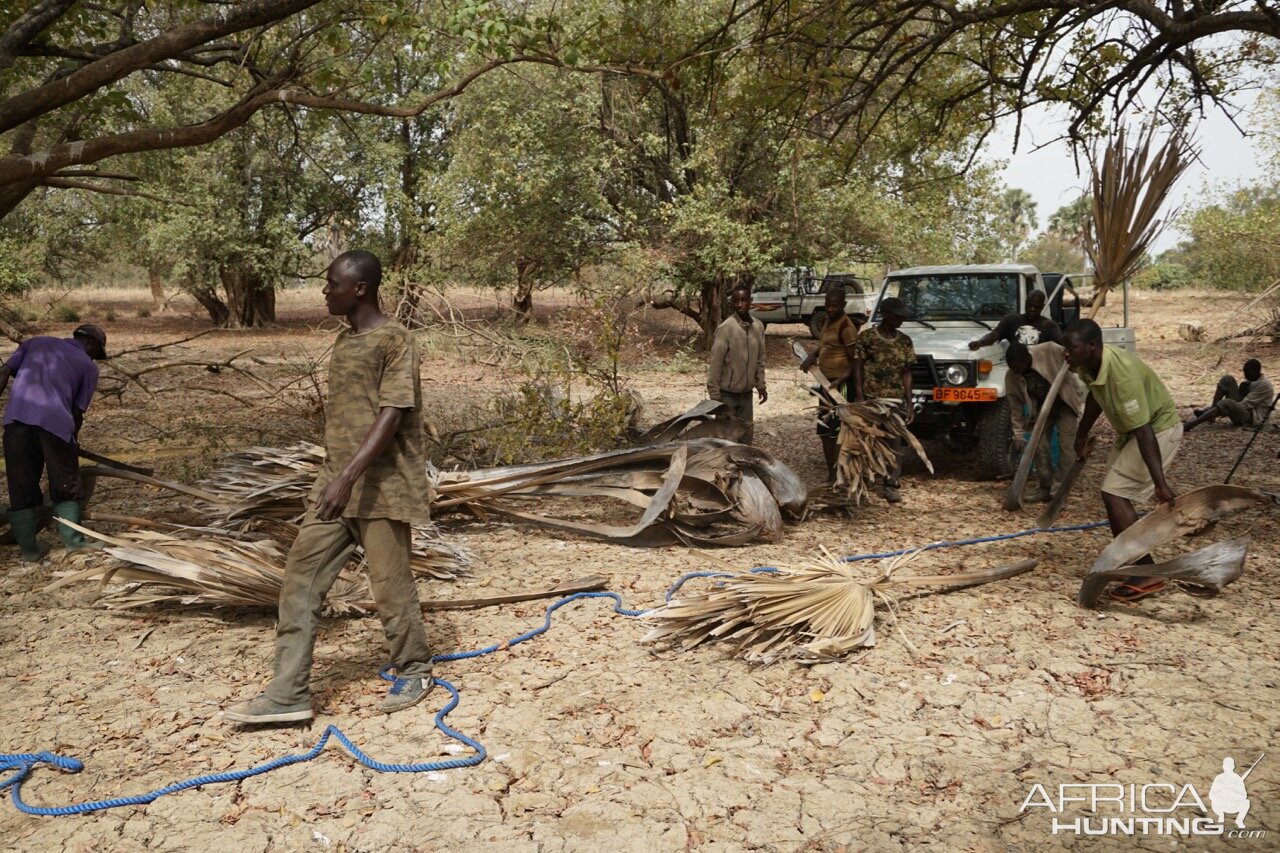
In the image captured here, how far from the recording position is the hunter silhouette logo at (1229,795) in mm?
3316

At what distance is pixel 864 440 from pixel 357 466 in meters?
4.49

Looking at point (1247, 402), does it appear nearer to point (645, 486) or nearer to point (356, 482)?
point (645, 486)

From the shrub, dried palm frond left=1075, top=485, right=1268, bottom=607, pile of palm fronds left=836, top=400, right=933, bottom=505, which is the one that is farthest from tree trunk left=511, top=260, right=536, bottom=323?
the shrub

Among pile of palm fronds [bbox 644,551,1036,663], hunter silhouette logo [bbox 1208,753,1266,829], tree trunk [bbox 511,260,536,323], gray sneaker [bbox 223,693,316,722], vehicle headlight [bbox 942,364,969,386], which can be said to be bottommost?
hunter silhouette logo [bbox 1208,753,1266,829]

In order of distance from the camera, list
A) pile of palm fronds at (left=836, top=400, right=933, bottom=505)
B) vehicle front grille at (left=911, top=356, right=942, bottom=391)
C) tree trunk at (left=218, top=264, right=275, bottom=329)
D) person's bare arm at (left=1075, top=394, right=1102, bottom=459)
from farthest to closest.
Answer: tree trunk at (left=218, top=264, right=275, bottom=329), vehicle front grille at (left=911, top=356, right=942, bottom=391), pile of palm fronds at (left=836, top=400, right=933, bottom=505), person's bare arm at (left=1075, top=394, right=1102, bottom=459)

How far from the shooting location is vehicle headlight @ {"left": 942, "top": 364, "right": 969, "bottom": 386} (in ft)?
27.9

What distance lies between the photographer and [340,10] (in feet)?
27.5

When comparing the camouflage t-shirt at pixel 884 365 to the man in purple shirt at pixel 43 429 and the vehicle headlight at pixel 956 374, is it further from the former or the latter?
the man in purple shirt at pixel 43 429

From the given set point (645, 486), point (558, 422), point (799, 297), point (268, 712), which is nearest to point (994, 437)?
point (645, 486)

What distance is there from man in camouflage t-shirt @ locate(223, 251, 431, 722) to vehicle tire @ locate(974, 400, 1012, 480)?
612 centimetres

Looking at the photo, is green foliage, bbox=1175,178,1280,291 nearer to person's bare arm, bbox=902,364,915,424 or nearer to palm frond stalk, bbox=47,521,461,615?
person's bare arm, bbox=902,364,915,424

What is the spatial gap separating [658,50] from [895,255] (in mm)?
11490

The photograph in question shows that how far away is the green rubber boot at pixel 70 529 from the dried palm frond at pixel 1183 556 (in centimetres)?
631

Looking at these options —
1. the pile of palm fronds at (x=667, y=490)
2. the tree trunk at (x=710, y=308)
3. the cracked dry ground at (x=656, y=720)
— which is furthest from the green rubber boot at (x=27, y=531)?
the tree trunk at (x=710, y=308)
